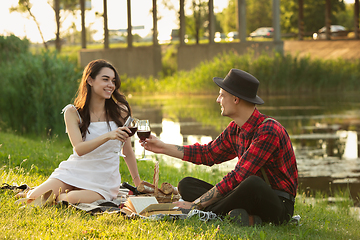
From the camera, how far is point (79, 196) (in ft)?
17.0

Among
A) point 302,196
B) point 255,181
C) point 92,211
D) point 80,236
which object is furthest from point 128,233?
point 302,196

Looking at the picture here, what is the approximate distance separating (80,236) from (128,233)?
390 millimetres

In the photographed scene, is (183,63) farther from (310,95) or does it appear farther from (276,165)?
(276,165)

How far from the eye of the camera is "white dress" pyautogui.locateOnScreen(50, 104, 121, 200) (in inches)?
210

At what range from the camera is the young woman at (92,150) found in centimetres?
522

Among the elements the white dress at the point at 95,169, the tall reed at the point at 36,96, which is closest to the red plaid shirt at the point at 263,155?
the white dress at the point at 95,169

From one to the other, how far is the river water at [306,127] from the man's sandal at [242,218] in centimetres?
317

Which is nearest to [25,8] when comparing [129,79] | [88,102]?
[129,79]

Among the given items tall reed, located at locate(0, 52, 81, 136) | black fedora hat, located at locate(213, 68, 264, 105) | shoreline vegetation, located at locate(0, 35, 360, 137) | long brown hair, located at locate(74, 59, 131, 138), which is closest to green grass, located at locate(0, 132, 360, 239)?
long brown hair, located at locate(74, 59, 131, 138)

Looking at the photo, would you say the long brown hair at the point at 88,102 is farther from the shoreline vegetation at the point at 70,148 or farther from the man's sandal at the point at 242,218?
the man's sandal at the point at 242,218

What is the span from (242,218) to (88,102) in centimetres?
212

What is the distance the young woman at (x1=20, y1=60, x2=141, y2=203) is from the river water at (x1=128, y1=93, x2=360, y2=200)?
369 centimetres

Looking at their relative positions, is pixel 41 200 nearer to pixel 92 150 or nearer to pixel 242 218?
pixel 92 150

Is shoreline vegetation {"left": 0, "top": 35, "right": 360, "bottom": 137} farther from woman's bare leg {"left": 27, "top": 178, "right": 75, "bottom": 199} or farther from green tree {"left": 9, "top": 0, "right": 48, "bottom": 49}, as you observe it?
green tree {"left": 9, "top": 0, "right": 48, "bottom": 49}
